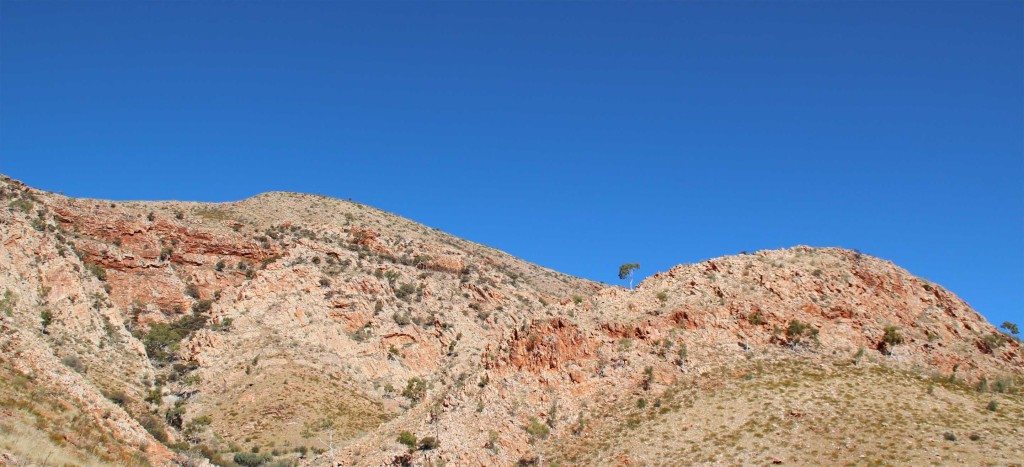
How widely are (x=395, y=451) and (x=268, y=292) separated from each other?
33841mm

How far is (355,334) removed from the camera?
199ft

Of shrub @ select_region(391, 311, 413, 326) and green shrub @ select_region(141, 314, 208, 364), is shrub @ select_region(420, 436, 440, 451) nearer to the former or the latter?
green shrub @ select_region(141, 314, 208, 364)

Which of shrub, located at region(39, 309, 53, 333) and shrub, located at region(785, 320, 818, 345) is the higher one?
shrub, located at region(785, 320, 818, 345)

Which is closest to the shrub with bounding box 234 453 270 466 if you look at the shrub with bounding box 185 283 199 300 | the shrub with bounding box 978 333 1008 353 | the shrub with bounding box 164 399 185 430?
the shrub with bounding box 164 399 185 430

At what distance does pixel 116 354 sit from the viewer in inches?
2024

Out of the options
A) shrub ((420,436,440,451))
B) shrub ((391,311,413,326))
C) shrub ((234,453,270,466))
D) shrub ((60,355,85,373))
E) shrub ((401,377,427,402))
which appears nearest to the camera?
shrub ((420,436,440,451))

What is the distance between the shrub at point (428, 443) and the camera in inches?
1225

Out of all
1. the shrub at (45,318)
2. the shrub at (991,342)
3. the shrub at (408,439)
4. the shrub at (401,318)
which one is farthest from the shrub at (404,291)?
the shrub at (991,342)

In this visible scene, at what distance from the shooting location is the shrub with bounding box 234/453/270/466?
1681 inches

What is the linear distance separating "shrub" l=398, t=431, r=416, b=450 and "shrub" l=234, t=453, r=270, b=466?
1461cm

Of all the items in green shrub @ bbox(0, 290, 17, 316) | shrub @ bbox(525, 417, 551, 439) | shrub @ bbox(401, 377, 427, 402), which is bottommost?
shrub @ bbox(525, 417, 551, 439)

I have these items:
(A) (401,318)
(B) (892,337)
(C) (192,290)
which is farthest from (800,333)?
(C) (192,290)

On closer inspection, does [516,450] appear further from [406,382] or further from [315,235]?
[315,235]

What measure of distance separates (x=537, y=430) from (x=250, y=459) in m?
20.5
